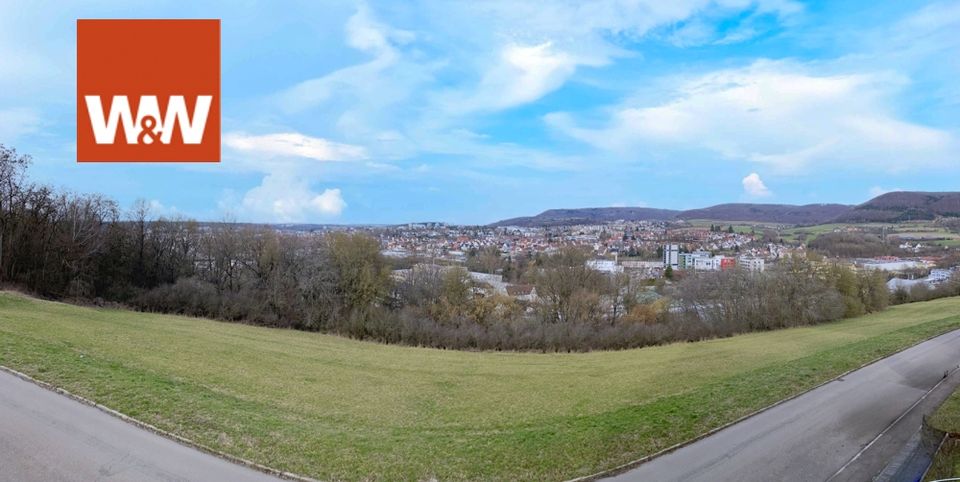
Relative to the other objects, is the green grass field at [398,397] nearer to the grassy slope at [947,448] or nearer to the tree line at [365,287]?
the grassy slope at [947,448]

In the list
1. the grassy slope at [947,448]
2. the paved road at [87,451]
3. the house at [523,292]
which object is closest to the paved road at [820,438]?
the grassy slope at [947,448]

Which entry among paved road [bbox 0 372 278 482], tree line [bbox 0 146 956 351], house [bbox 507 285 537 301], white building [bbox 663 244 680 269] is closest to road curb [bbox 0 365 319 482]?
paved road [bbox 0 372 278 482]

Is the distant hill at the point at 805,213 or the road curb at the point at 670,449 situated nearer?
the road curb at the point at 670,449

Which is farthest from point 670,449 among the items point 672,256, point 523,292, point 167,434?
point 672,256

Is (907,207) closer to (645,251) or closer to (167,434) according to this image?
(645,251)

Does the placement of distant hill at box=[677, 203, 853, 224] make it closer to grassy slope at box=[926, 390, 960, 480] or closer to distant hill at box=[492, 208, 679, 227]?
distant hill at box=[492, 208, 679, 227]

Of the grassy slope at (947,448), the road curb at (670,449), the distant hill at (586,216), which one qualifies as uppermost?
the distant hill at (586,216)
